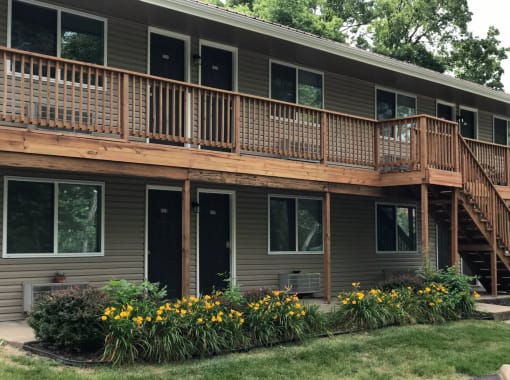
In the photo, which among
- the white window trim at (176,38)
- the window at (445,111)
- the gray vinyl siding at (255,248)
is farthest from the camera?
the window at (445,111)

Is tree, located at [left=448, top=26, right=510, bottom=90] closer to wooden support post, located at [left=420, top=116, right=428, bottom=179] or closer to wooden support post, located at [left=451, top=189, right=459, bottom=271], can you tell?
wooden support post, located at [left=451, top=189, right=459, bottom=271]

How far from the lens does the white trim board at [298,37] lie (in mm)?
10992

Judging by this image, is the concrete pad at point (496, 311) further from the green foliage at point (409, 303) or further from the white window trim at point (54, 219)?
the white window trim at point (54, 219)

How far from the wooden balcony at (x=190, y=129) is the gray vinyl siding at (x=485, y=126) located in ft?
20.3

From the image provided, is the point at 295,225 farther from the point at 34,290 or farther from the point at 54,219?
the point at 34,290

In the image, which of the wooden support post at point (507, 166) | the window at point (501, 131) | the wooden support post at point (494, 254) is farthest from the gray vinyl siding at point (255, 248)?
the window at point (501, 131)

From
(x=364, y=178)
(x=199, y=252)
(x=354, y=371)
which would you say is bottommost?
(x=354, y=371)

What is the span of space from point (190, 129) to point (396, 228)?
8488 mm

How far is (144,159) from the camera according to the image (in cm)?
995

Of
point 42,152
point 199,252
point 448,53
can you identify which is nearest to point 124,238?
point 199,252

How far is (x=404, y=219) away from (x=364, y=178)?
469cm

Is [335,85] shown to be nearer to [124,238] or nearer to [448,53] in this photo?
[124,238]

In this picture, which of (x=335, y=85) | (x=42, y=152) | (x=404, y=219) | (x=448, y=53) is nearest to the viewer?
(x=42, y=152)

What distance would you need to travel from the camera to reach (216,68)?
13.5 m
